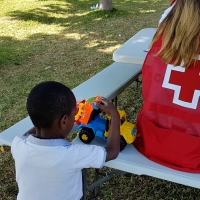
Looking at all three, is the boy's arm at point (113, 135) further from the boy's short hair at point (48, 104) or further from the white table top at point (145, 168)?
the boy's short hair at point (48, 104)

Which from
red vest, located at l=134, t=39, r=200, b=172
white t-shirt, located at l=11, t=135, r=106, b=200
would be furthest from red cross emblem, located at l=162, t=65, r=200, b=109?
white t-shirt, located at l=11, t=135, r=106, b=200

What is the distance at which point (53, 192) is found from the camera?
1652mm

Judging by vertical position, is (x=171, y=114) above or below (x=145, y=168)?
above

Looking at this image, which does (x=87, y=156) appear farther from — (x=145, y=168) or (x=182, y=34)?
(x=182, y=34)

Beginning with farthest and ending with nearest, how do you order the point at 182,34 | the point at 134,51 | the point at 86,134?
the point at 134,51, the point at 86,134, the point at 182,34

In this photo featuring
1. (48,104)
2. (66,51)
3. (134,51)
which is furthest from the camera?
(66,51)

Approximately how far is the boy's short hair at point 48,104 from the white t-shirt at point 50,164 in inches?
4.0

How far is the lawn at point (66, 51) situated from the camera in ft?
9.07

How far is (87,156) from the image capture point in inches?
63.4

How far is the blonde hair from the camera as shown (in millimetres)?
1708

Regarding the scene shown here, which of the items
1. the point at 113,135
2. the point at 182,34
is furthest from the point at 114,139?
the point at 182,34

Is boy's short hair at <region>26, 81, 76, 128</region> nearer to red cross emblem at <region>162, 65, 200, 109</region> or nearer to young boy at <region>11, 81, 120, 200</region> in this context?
young boy at <region>11, 81, 120, 200</region>

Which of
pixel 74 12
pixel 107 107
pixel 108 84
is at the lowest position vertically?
pixel 74 12

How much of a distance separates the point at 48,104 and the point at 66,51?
4610mm
